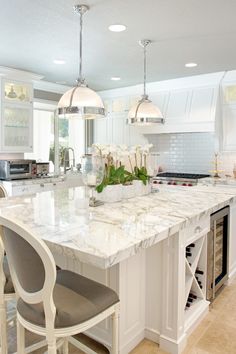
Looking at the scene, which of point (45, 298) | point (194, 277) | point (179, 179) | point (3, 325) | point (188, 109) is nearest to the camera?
point (45, 298)

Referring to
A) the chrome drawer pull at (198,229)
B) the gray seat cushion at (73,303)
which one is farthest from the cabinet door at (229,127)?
the gray seat cushion at (73,303)

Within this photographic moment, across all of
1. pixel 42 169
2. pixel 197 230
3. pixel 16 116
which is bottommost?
pixel 197 230

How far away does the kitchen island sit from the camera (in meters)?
1.62

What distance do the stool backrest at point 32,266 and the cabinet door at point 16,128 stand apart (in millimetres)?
3324

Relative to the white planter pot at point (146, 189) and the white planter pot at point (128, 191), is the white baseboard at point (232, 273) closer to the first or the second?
the white planter pot at point (146, 189)

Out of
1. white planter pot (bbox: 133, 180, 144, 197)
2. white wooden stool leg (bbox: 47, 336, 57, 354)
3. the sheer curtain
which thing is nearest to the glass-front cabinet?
the sheer curtain

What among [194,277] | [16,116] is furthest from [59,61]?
[194,277]

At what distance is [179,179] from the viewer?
4.68 m

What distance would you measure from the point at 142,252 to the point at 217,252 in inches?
41.2

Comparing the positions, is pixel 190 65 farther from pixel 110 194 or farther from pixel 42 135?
pixel 42 135

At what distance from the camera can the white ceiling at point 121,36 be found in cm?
249

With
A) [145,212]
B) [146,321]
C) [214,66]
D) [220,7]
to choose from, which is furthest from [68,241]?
[214,66]

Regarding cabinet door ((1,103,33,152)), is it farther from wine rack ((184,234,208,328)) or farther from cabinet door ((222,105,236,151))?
wine rack ((184,234,208,328))

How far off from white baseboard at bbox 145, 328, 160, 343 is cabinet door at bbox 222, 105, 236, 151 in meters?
3.19
